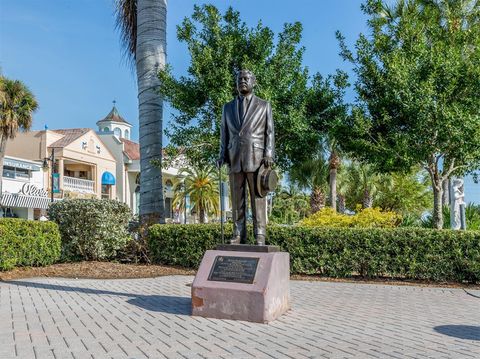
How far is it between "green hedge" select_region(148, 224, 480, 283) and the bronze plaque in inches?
181

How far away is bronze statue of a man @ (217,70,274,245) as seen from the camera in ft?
23.2

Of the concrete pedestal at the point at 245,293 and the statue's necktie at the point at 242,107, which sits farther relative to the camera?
the statue's necktie at the point at 242,107

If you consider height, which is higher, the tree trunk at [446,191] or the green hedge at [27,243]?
the tree trunk at [446,191]

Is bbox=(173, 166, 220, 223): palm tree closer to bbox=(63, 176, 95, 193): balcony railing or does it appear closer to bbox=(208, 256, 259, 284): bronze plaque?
bbox=(63, 176, 95, 193): balcony railing

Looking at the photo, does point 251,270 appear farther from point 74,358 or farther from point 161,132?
point 161,132

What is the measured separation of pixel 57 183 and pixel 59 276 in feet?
84.7

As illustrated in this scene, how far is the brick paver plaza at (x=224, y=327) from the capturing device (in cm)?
477

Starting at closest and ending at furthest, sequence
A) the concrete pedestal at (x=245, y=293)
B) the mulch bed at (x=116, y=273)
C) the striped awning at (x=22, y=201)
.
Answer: the concrete pedestal at (x=245, y=293)
the mulch bed at (x=116, y=273)
the striped awning at (x=22, y=201)

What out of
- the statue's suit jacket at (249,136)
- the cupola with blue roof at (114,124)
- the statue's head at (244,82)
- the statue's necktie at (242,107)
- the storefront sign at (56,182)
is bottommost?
Result: the statue's suit jacket at (249,136)

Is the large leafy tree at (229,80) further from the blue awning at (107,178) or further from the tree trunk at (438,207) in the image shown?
the blue awning at (107,178)

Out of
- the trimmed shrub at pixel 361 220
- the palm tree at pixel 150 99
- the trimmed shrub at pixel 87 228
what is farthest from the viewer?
the trimmed shrub at pixel 361 220

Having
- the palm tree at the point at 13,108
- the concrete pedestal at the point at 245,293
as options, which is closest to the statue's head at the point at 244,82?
the concrete pedestal at the point at 245,293

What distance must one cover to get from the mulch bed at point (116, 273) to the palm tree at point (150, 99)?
2.25m

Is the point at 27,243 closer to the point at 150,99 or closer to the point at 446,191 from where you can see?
the point at 150,99
